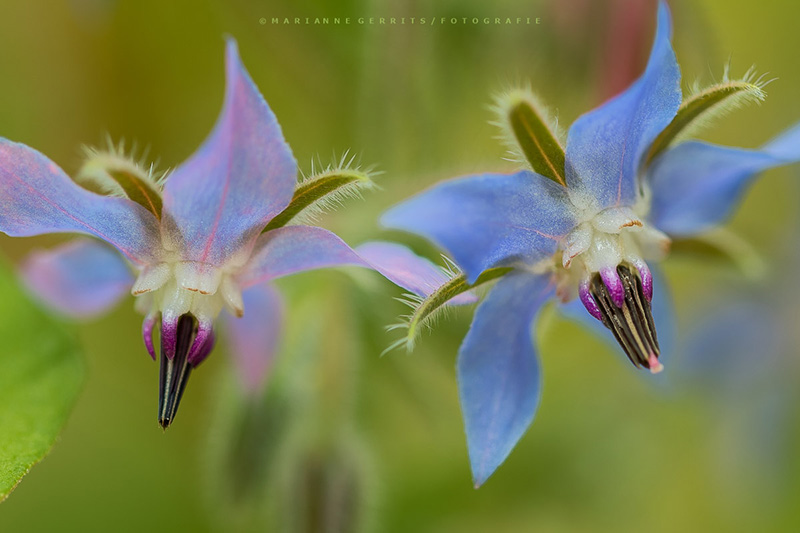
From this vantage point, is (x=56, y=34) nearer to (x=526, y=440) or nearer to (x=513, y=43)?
(x=513, y=43)

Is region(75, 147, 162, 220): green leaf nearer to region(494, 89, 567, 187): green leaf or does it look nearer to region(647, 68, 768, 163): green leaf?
region(494, 89, 567, 187): green leaf

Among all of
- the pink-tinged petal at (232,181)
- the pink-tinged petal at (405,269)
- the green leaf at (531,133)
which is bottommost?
the pink-tinged petal at (405,269)

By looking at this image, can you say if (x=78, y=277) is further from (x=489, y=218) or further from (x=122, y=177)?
(x=489, y=218)

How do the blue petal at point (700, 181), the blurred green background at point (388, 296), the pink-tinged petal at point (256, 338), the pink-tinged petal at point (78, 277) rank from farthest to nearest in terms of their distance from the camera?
1. the blurred green background at point (388, 296)
2. the pink-tinged petal at point (256, 338)
3. the pink-tinged petal at point (78, 277)
4. the blue petal at point (700, 181)

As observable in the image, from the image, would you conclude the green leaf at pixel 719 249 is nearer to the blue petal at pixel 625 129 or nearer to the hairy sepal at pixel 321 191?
the blue petal at pixel 625 129

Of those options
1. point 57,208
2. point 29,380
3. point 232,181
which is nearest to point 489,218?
point 232,181

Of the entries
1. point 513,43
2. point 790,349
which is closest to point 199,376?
point 513,43

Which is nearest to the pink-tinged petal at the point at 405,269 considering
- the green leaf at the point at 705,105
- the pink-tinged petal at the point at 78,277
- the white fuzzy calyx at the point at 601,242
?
the white fuzzy calyx at the point at 601,242
